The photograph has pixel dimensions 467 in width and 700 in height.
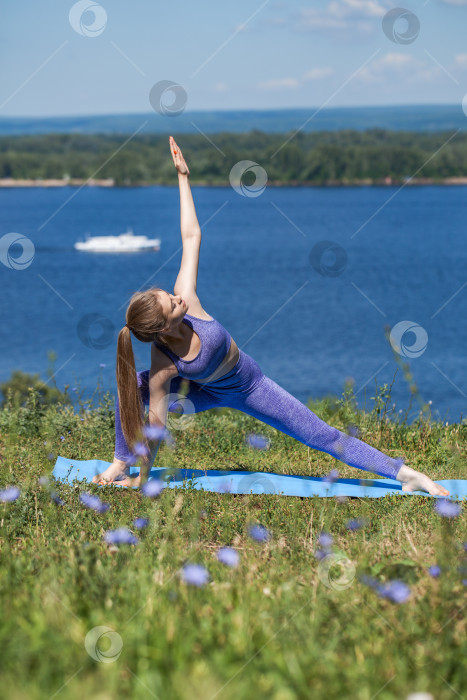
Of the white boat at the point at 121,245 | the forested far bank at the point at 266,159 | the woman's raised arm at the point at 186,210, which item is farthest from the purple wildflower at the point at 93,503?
the forested far bank at the point at 266,159

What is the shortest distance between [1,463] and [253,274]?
55.5 metres

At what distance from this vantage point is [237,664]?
2.21m

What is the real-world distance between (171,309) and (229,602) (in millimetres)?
1737

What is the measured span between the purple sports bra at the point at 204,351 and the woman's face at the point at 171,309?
16 centimetres

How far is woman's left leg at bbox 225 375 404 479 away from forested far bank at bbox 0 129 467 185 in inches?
3817

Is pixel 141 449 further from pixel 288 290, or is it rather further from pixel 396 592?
pixel 288 290

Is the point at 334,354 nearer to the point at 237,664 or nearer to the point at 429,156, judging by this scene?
the point at 237,664

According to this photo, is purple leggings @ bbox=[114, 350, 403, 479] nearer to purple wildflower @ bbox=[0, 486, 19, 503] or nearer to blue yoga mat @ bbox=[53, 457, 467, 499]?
blue yoga mat @ bbox=[53, 457, 467, 499]

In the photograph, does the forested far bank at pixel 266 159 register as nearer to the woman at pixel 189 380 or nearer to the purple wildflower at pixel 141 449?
the woman at pixel 189 380

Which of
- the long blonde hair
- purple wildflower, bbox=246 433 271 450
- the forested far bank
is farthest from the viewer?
the forested far bank

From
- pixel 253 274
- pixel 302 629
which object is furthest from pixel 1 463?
pixel 253 274

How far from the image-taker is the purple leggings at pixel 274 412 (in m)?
4.56

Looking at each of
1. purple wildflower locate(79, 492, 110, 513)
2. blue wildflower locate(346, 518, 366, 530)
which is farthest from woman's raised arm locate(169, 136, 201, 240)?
blue wildflower locate(346, 518, 366, 530)

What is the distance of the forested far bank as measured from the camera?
106m
